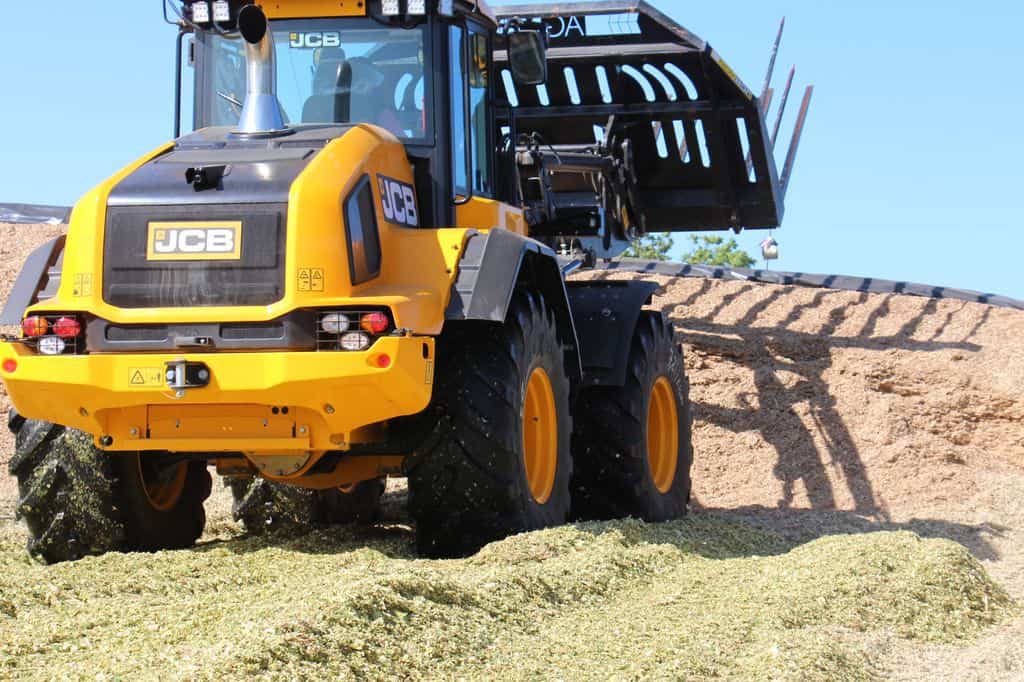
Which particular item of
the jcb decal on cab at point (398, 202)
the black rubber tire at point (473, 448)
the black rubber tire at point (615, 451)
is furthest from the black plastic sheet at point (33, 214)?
the black rubber tire at point (473, 448)

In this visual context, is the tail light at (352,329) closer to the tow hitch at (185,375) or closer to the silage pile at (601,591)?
the tow hitch at (185,375)

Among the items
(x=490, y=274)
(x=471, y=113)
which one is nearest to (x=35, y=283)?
(x=490, y=274)

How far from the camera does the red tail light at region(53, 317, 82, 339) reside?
6.48 meters

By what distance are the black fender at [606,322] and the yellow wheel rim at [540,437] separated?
812mm

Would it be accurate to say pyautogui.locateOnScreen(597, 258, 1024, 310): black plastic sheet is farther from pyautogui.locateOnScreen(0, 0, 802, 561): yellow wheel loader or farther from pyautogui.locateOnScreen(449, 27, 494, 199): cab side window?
pyautogui.locateOnScreen(449, 27, 494, 199): cab side window

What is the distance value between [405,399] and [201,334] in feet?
2.87

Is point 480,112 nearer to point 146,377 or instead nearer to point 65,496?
point 146,377

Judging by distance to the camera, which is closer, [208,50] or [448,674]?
[448,674]

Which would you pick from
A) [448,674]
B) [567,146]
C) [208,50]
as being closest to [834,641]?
[448,674]

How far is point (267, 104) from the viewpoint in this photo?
7195mm

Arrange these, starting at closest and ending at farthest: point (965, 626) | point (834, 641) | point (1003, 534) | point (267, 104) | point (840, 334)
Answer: point (834, 641) → point (965, 626) → point (267, 104) → point (1003, 534) → point (840, 334)

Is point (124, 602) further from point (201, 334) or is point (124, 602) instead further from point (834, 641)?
point (834, 641)

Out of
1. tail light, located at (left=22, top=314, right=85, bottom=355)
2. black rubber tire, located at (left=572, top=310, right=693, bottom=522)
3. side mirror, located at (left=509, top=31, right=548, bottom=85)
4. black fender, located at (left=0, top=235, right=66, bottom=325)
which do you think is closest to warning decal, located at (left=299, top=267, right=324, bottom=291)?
tail light, located at (left=22, top=314, right=85, bottom=355)

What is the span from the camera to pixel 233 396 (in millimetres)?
6316
